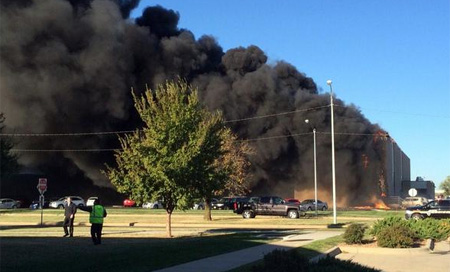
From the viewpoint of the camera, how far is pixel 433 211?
103 feet

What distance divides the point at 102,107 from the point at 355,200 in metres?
34.8

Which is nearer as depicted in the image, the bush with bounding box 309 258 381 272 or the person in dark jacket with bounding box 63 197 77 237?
the bush with bounding box 309 258 381 272

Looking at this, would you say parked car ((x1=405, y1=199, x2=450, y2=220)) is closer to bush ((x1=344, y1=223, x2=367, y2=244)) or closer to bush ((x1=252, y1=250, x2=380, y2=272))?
bush ((x1=344, y1=223, x2=367, y2=244))

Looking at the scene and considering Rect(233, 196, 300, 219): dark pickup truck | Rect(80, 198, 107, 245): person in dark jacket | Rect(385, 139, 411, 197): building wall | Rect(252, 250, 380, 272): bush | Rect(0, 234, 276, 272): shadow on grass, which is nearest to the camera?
Rect(252, 250, 380, 272): bush

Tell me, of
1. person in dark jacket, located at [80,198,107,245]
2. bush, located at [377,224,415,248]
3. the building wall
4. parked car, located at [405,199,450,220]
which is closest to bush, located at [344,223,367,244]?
bush, located at [377,224,415,248]

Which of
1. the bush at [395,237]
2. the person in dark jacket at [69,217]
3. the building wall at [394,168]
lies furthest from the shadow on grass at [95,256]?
the building wall at [394,168]

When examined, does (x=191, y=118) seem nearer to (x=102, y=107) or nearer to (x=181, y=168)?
(x=181, y=168)

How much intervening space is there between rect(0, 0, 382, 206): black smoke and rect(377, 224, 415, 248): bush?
1728 inches

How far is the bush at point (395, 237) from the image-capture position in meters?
16.2

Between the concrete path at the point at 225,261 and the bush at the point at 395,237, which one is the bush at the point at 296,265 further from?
the bush at the point at 395,237

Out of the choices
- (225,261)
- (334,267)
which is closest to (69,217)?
(225,261)

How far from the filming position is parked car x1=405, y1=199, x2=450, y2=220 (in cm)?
3106

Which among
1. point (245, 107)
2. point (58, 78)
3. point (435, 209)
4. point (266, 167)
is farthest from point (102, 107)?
point (435, 209)

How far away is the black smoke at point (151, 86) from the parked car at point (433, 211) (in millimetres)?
33201
